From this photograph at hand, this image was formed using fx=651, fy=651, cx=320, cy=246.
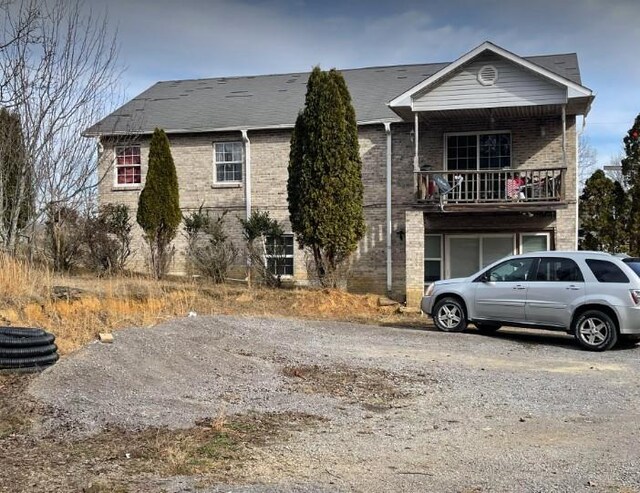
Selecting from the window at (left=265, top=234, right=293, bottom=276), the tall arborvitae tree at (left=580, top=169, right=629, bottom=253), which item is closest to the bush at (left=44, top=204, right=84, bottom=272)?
the window at (left=265, top=234, right=293, bottom=276)

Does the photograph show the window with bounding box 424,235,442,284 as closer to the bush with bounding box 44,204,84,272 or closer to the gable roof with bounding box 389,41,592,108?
the gable roof with bounding box 389,41,592,108

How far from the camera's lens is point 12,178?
14.6 m

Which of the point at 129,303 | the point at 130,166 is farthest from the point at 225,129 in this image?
the point at 129,303

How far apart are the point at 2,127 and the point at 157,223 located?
23.0 ft

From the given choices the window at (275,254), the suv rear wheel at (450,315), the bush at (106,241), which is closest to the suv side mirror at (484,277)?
the suv rear wheel at (450,315)

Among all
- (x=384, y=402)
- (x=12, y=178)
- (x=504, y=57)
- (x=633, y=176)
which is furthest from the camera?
(x=633, y=176)

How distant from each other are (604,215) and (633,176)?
1.58m

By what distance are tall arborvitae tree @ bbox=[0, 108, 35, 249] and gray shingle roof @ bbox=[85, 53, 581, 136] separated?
6.04 m

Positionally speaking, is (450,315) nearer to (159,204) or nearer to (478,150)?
(478,150)

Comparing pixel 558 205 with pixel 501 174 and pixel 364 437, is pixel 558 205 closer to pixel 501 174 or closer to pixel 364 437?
pixel 501 174

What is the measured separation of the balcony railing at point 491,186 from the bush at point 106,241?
31.4ft

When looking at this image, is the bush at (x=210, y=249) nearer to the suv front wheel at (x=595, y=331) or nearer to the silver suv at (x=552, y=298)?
the silver suv at (x=552, y=298)

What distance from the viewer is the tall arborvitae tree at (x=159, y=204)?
20.5 m

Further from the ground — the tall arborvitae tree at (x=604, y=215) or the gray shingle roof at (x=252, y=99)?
the gray shingle roof at (x=252, y=99)
